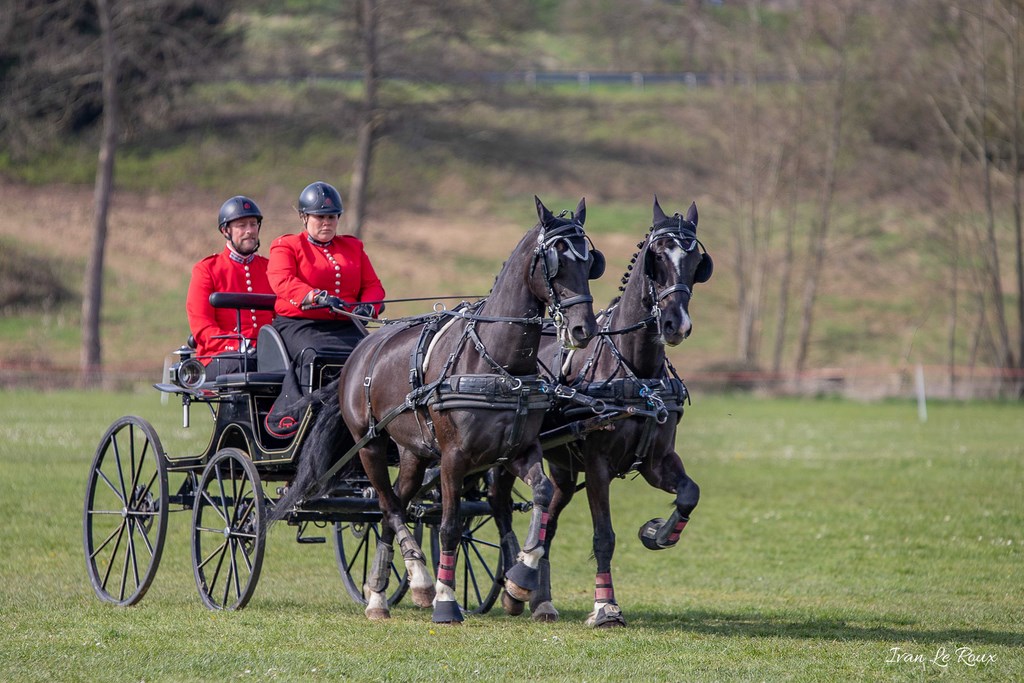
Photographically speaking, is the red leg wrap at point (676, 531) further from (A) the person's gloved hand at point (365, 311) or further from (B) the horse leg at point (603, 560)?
(A) the person's gloved hand at point (365, 311)

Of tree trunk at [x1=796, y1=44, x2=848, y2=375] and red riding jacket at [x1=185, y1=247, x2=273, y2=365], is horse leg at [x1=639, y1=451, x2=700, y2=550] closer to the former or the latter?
red riding jacket at [x1=185, y1=247, x2=273, y2=365]

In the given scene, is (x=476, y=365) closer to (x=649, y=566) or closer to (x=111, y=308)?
(x=649, y=566)

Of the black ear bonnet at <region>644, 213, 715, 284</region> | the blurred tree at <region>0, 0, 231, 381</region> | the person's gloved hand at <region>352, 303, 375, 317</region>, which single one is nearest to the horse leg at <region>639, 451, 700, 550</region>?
the black ear bonnet at <region>644, 213, 715, 284</region>

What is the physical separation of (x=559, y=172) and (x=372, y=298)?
35365mm

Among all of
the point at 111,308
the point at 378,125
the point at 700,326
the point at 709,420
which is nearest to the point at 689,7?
the point at 700,326

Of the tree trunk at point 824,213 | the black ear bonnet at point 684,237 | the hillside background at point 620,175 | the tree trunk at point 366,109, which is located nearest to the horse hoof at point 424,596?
the black ear bonnet at point 684,237

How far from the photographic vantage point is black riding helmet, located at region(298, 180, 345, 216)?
8.66m

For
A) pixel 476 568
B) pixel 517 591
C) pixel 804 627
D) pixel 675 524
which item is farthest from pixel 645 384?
pixel 476 568

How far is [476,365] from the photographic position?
7.24 meters

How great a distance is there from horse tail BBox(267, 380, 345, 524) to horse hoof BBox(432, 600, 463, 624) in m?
1.16

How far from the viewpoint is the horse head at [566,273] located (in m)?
6.66

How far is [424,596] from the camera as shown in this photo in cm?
762

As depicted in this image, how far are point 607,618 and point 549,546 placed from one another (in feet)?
2.82
